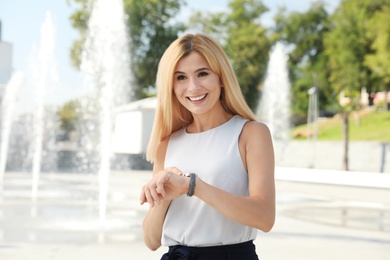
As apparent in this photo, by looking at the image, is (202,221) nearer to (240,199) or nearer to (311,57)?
(240,199)

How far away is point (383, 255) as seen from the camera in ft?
21.6

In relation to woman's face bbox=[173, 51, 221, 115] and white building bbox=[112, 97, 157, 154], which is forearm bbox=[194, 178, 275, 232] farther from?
white building bbox=[112, 97, 157, 154]

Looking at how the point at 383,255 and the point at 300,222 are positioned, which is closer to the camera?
the point at 383,255

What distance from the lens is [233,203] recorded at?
1.66 m

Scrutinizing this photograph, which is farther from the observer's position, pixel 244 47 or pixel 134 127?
pixel 244 47

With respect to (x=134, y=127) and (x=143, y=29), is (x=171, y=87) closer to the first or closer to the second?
(x=134, y=127)

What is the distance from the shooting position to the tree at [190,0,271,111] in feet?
146

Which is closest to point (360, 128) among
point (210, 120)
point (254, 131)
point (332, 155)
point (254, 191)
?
point (332, 155)

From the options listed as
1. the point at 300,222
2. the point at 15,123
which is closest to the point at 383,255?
the point at 300,222

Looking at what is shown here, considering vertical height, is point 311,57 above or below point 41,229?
above

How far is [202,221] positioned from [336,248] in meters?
5.49

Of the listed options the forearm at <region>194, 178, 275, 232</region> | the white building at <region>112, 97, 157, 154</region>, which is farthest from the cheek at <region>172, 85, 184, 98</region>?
the white building at <region>112, 97, 157, 154</region>

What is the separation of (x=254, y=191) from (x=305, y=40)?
5428cm

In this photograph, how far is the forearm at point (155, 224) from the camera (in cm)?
187
